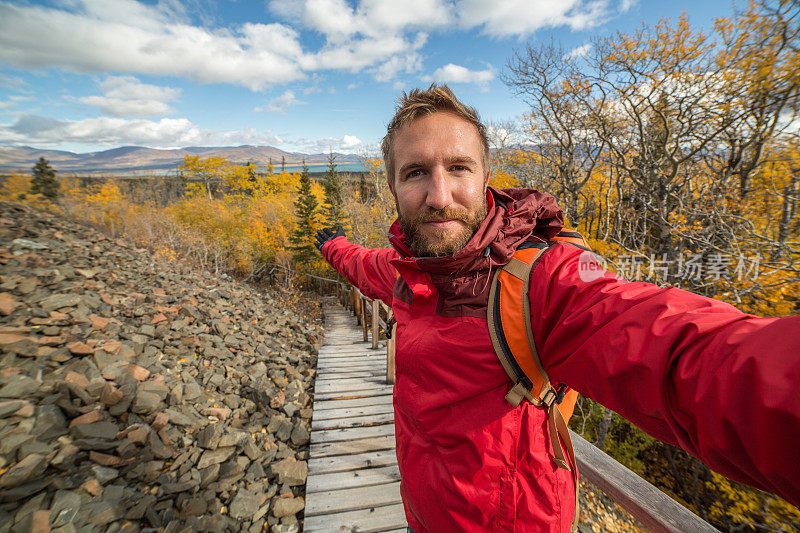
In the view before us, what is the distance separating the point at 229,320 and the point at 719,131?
12.7m

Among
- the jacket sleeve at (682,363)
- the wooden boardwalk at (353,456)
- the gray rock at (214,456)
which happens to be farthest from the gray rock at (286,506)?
the jacket sleeve at (682,363)

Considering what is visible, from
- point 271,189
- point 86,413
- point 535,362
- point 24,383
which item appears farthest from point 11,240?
point 271,189

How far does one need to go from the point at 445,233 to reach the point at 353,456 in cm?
323

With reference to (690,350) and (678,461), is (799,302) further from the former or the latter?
(690,350)

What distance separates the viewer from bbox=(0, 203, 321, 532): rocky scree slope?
8.15 feet

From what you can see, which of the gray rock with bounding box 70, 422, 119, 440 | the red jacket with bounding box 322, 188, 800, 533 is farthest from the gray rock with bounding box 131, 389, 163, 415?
the red jacket with bounding box 322, 188, 800, 533

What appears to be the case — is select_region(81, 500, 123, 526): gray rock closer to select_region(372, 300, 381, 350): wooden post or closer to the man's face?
the man's face

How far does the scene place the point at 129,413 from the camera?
10.8 feet

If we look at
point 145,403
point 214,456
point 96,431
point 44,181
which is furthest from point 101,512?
point 44,181

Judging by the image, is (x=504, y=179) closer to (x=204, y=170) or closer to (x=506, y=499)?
(x=506, y=499)

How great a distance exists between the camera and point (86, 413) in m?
2.99

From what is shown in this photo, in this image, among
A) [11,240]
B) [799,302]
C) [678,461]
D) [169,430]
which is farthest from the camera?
[678,461]

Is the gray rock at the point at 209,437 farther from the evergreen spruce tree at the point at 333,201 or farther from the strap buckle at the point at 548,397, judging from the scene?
the evergreen spruce tree at the point at 333,201

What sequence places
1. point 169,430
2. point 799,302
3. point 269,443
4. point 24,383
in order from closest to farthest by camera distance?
1. point 24,383
2. point 169,430
3. point 269,443
4. point 799,302
